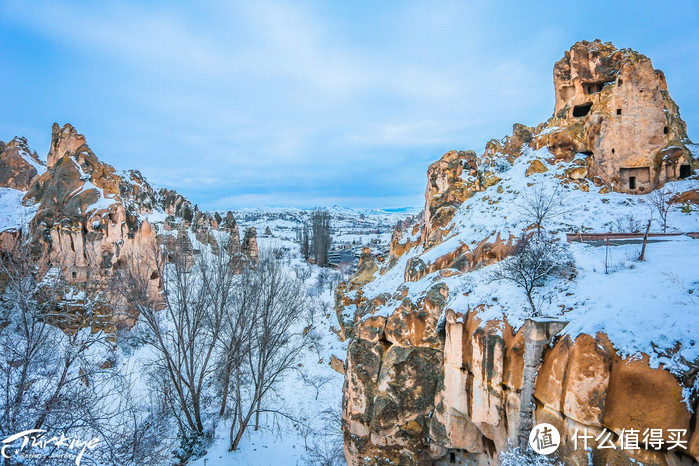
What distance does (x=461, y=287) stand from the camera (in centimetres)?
1120

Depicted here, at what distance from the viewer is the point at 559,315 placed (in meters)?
8.10

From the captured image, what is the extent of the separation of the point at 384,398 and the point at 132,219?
26.3m

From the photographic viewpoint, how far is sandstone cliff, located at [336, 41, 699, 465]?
19.2 feet

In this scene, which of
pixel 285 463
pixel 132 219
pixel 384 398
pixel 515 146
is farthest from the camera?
pixel 132 219

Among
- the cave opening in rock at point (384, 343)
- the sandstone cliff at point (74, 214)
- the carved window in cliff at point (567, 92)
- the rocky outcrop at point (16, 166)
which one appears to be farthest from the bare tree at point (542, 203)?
the rocky outcrop at point (16, 166)

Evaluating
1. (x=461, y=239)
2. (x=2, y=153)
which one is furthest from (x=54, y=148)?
(x=461, y=239)

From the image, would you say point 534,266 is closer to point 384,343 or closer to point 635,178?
point 384,343

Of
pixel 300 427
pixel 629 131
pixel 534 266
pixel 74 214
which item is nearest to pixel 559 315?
pixel 534 266

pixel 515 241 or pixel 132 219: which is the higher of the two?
pixel 132 219

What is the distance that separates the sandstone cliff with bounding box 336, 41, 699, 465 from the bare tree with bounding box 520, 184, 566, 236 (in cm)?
28

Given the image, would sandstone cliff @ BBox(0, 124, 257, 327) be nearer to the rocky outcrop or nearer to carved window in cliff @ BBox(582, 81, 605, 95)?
the rocky outcrop

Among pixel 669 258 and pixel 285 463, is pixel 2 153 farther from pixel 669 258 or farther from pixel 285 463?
pixel 669 258

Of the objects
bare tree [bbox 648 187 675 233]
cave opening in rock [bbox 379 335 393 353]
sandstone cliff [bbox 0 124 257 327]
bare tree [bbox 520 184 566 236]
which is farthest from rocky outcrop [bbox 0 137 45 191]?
bare tree [bbox 648 187 675 233]

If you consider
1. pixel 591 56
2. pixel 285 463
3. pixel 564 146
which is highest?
pixel 591 56
